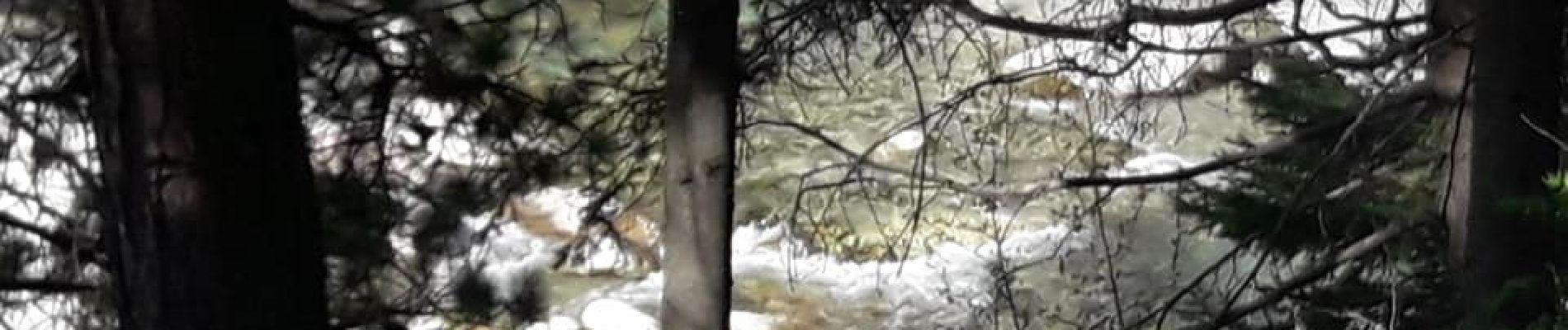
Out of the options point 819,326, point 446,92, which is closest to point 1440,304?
point 446,92

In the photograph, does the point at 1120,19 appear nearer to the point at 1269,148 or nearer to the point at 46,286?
the point at 1269,148

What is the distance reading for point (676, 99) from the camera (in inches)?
173

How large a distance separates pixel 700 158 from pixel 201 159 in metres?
1.38

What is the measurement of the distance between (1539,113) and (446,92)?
2.47m

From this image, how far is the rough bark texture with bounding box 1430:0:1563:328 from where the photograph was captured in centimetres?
370

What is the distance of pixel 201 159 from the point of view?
127 inches

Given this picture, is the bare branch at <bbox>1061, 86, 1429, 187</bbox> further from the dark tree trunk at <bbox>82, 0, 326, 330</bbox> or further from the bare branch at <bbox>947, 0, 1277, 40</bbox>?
the dark tree trunk at <bbox>82, 0, 326, 330</bbox>

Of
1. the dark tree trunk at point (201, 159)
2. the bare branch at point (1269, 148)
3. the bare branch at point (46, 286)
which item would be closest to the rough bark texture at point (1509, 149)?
the bare branch at point (1269, 148)

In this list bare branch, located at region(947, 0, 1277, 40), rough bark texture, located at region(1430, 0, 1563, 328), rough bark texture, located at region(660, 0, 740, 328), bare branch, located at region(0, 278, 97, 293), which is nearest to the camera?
rough bark texture, located at region(1430, 0, 1563, 328)

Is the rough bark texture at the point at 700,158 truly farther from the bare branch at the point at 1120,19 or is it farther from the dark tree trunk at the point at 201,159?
the dark tree trunk at the point at 201,159

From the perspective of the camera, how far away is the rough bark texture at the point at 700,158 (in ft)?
14.2

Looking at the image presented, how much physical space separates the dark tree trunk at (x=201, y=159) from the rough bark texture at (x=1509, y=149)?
2.21 meters

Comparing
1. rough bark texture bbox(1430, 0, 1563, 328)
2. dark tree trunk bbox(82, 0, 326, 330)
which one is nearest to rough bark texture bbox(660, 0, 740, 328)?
dark tree trunk bbox(82, 0, 326, 330)

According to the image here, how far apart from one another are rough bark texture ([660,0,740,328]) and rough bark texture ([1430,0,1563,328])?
157 cm
